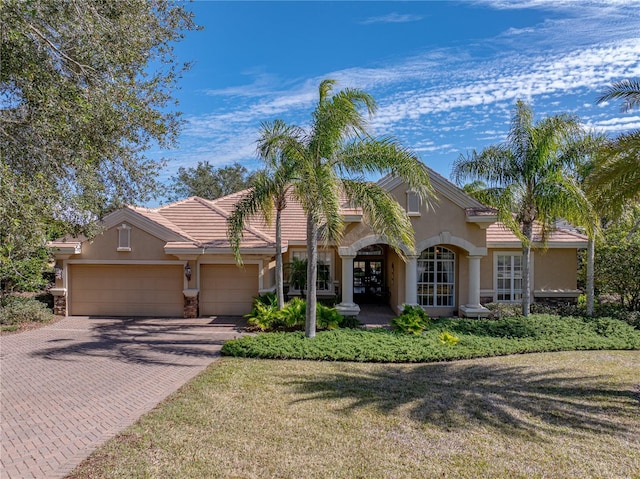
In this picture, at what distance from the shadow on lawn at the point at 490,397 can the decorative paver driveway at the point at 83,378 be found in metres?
3.32

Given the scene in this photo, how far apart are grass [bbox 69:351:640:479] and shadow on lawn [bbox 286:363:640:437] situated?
0.07ft

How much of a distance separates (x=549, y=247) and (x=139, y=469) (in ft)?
54.2

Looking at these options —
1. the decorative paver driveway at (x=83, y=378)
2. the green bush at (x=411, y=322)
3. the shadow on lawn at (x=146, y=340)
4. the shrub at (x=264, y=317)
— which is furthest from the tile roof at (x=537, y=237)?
the decorative paver driveway at (x=83, y=378)

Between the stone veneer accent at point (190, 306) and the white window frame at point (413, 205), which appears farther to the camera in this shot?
the stone veneer accent at point (190, 306)

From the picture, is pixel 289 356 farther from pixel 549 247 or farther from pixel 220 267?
pixel 549 247

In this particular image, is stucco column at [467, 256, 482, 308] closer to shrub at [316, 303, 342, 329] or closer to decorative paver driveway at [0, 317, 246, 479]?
shrub at [316, 303, 342, 329]

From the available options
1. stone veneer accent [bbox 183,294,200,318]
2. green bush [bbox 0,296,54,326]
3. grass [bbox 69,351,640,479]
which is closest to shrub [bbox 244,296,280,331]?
stone veneer accent [bbox 183,294,200,318]

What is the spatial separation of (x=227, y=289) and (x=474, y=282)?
9525 mm

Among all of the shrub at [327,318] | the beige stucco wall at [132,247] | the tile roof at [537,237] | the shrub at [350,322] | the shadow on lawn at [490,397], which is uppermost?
the tile roof at [537,237]

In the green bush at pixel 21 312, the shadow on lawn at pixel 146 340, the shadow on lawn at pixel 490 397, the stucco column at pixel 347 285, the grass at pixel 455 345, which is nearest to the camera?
the shadow on lawn at pixel 490 397

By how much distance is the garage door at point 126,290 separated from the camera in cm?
1518

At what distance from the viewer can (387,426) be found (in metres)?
6.05

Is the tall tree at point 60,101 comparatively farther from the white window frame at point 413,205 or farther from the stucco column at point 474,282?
the stucco column at point 474,282

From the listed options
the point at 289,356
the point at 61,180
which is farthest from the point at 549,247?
the point at 61,180
